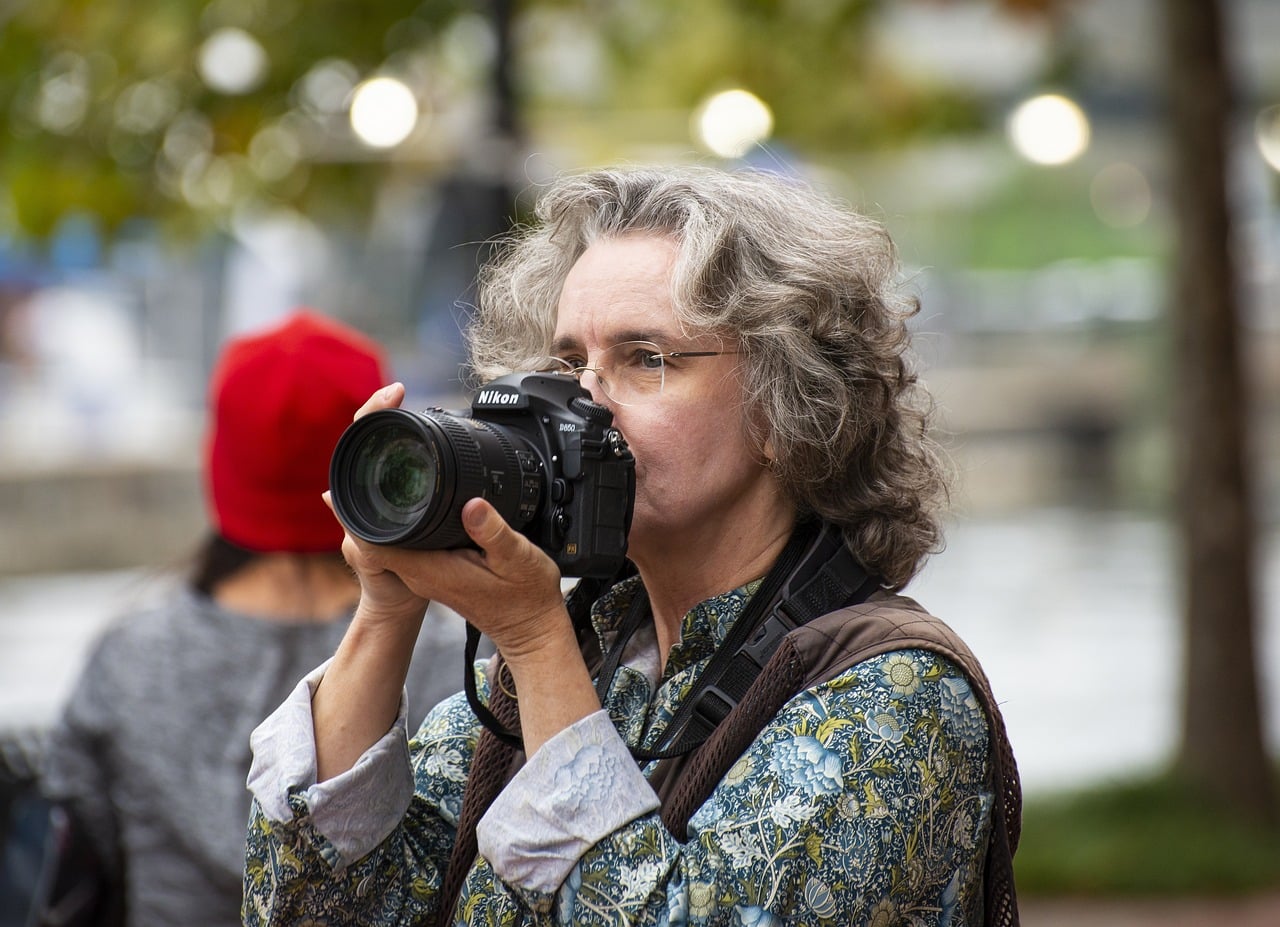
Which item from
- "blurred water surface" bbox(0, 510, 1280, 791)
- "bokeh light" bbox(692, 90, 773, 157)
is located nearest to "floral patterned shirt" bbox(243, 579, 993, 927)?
"blurred water surface" bbox(0, 510, 1280, 791)

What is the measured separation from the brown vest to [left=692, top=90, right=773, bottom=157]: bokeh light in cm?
495

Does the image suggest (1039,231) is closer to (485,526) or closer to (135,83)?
(135,83)

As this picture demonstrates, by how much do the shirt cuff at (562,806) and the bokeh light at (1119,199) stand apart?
2489 cm

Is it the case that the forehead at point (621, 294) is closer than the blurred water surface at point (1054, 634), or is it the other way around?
the forehead at point (621, 294)

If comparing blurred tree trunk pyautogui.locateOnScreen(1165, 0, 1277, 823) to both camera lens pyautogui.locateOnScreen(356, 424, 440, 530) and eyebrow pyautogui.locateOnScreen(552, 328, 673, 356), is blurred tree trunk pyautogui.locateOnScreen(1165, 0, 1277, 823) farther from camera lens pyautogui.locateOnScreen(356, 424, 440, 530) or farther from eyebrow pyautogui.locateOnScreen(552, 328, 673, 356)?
camera lens pyautogui.locateOnScreen(356, 424, 440, 530)

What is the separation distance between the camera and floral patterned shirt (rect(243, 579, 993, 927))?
5.28 feet

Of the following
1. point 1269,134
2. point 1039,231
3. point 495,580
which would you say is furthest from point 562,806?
point 1039,231

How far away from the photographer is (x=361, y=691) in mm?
1844

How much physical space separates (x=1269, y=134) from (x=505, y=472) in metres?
8.93

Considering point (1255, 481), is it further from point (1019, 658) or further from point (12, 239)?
point (12, 239)

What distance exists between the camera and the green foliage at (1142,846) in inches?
213

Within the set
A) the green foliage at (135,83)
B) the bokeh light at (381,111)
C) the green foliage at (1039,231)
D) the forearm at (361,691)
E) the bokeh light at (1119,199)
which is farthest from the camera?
the green foliage at (1039,231)

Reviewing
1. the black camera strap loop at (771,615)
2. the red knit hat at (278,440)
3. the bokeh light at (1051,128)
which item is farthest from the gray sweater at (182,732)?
the bokeh light at (1051,128)

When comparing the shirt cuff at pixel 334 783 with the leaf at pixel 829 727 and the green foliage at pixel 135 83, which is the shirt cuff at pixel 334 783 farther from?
the green foliage at pixel 135 83
